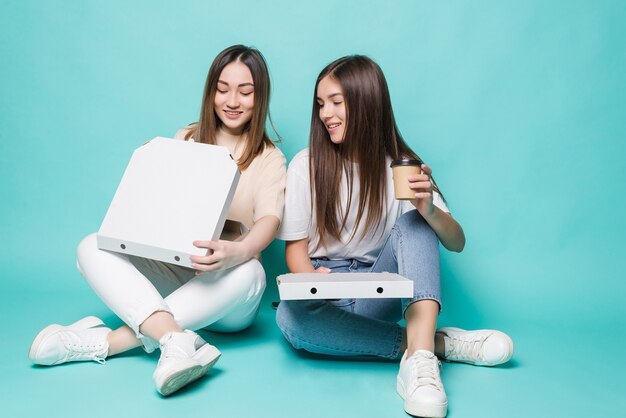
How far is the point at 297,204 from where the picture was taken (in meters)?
2.23

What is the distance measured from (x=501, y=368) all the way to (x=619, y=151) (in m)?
1.21

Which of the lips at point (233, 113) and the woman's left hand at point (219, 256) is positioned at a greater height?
the lips at point (233, 113)

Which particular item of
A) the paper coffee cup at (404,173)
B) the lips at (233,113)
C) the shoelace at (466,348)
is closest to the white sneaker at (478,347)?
the shoelace at (466,348)

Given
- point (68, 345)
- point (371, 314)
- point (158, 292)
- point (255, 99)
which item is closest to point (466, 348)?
point (371, 314)

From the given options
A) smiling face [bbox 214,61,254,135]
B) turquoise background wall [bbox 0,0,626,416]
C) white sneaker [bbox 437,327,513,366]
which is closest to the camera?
white sneaker [bbox 437,327,513,366]

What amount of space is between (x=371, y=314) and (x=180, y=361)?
0.69 meters

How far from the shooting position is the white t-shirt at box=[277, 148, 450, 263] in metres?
2.23

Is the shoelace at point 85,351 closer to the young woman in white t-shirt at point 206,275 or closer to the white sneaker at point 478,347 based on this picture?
the young woman in white t-shirt at point 206,275

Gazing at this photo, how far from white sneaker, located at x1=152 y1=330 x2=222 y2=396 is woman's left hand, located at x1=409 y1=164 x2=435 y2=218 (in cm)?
71

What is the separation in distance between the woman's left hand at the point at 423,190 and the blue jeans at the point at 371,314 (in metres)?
0.09

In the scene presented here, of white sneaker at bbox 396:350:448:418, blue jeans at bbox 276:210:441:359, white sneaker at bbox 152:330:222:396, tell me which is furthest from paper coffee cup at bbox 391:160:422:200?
white sneaker at bbox 152:330:222:396

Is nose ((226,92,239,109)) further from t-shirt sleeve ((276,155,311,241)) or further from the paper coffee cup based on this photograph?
the paper coffee cup

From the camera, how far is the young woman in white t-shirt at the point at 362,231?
1902 millimetres

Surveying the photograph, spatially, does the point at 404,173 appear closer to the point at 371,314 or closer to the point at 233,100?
the point at 371,314
